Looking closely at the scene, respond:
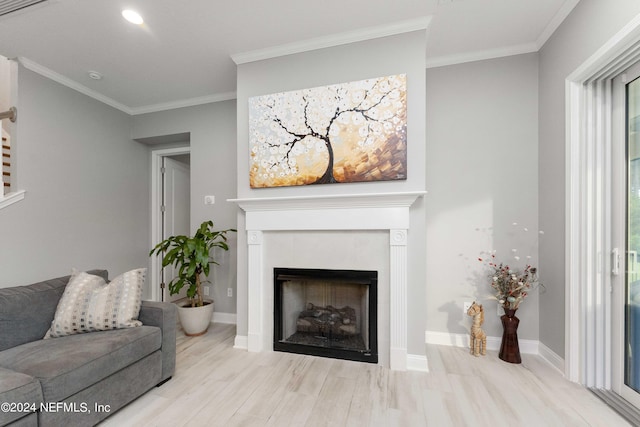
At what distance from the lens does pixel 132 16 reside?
2.03 meters

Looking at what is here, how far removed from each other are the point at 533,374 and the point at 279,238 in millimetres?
2204

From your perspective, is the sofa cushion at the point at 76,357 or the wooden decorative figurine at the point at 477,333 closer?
the sofa cushion at the point at 76,357

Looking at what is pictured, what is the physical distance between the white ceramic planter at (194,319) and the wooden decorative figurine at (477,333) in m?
2.52

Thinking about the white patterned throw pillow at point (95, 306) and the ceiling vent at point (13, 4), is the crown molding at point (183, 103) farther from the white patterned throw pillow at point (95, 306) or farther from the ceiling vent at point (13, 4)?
the white patterned throw pillow at point (95, 306)

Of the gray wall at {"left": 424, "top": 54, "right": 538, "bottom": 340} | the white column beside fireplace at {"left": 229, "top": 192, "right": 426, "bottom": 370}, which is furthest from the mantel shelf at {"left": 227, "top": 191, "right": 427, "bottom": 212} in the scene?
the gray wall at {"left": 424, "top": 54, "right": 538, "bottom": 340}

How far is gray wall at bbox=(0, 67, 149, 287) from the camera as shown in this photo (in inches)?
102

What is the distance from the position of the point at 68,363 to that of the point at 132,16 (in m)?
2.32

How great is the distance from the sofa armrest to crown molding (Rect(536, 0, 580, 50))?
11.7 ft

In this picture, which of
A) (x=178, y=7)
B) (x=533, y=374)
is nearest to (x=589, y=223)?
(x=533, y=374)

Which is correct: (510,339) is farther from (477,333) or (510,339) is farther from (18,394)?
(18,394)

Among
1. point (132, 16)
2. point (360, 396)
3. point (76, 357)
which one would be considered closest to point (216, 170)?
point (132, 16)

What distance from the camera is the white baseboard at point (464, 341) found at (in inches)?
93.0

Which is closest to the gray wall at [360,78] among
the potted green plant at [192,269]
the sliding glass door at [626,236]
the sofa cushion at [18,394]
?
the potted green plant at [192,269]

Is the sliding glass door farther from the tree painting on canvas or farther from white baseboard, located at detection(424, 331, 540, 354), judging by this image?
the tree painting on canvas
